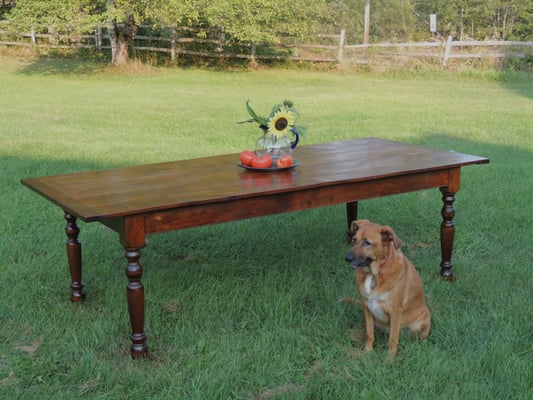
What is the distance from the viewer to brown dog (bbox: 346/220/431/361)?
3.37 metres

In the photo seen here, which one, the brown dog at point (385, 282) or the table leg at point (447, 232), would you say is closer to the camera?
the brown dog at point (385, 282)

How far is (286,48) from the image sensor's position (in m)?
24.2

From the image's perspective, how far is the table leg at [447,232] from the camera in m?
4.47

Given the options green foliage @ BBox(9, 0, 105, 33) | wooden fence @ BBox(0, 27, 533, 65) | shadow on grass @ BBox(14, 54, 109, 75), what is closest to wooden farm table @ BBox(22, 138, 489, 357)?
green foliage @ BBox(9, 0, 105, 33)

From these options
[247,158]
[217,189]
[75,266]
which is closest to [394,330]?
[217,189]

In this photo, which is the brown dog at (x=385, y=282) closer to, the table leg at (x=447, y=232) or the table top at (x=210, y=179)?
the table top at (x=210, y=179)

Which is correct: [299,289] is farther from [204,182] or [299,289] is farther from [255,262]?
[204,182]

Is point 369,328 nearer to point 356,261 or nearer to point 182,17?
point 356,261

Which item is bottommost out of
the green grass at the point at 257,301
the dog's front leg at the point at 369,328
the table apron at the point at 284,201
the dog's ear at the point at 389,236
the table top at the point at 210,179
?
the green grass at the point at 257,301

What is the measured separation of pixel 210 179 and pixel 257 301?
2.57 ft

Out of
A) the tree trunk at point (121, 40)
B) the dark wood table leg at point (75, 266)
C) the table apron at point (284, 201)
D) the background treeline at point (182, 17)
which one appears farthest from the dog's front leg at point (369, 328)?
the tree trunk at point (121, 40)

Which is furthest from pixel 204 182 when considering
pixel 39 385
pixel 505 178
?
pixel 505 178

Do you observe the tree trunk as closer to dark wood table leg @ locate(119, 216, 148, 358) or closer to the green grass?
the green grass

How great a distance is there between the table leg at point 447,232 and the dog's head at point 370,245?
1.17 meters
